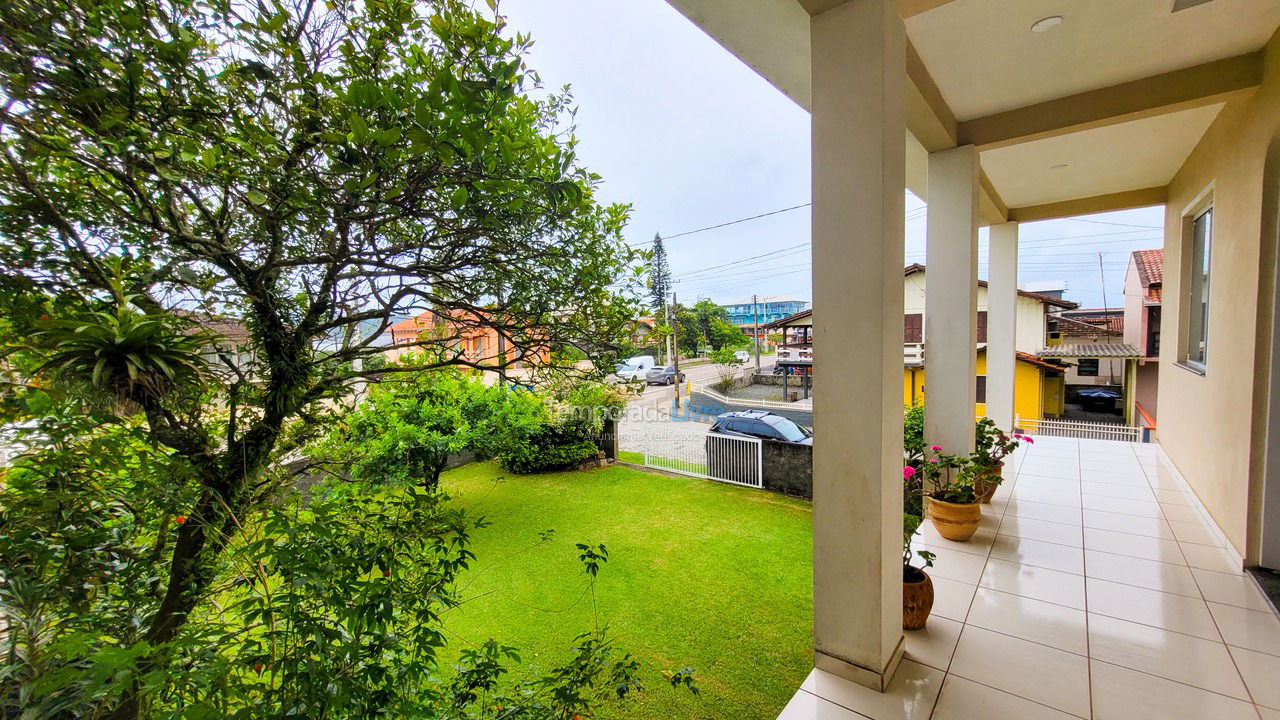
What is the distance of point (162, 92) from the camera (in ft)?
2.74

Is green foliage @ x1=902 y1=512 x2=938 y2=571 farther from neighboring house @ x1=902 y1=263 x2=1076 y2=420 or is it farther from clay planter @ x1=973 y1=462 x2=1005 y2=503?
neighboring house @ x1=902 y1=263 x2=1076 y2=420

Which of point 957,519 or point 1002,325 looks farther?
point 1002,325

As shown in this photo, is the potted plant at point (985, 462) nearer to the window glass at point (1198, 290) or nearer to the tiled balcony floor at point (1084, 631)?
the tiled balcony floor at point (1084, 631)

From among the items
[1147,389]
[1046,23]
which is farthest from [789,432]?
[1147,389]

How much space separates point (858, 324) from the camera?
1.54 metres

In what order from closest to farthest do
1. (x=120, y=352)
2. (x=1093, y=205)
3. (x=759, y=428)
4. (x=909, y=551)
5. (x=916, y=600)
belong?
(x=120, y=352) → (x=916, y=600) → (x=909, y=551) → (x=1093, y=205) → (x=759, y=428)

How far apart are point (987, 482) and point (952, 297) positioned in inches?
52.6

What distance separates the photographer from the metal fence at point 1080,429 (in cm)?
695

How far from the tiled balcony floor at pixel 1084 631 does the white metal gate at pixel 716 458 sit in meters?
3.07

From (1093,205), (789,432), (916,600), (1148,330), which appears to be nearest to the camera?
(916,600)

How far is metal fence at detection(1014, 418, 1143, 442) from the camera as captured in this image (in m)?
6.95

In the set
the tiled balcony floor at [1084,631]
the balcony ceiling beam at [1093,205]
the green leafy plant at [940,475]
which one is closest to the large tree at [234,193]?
the tiled balcony floor at [1084,631]

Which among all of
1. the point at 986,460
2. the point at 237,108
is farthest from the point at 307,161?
the point at 986,460

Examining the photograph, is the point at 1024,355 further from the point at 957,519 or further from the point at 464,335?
the point at 464,335
